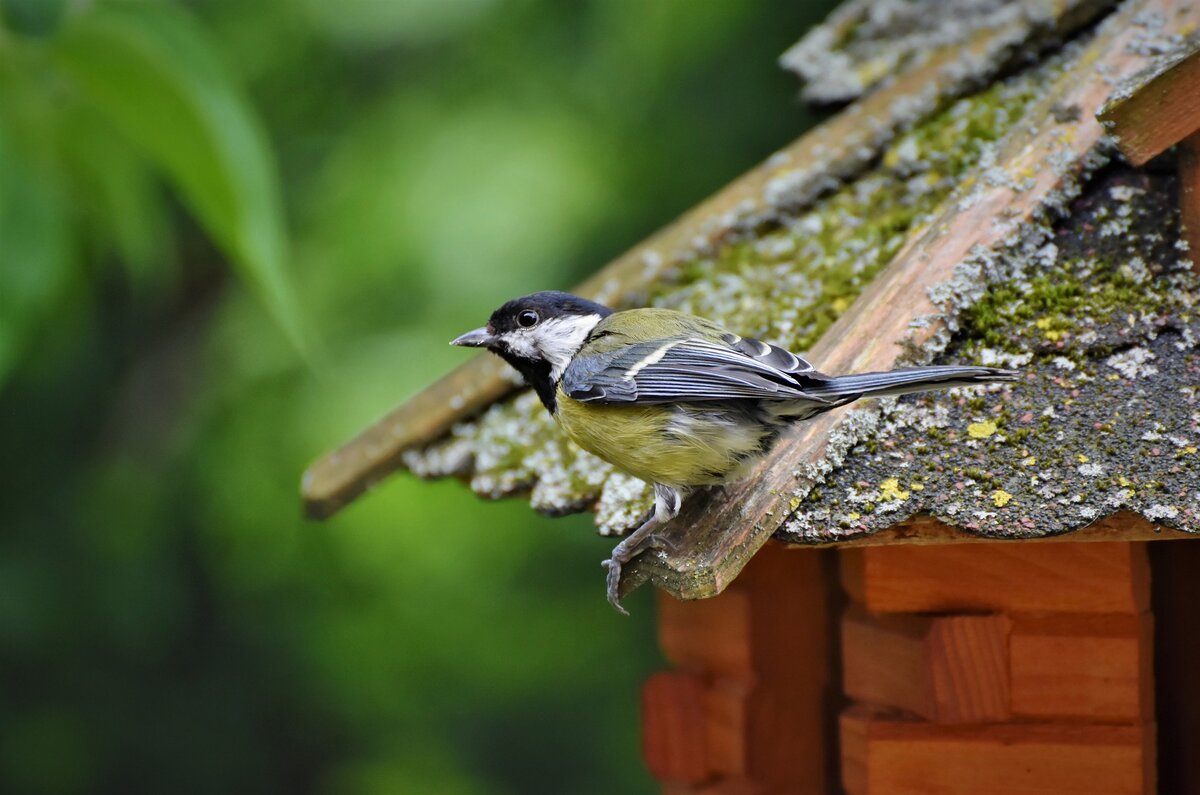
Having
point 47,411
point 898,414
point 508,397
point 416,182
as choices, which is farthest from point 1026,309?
point 47,411

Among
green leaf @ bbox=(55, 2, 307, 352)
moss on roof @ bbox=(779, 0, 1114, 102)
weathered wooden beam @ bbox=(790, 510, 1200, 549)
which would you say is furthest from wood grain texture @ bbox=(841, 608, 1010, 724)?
green leaf @ bbox=(55, 2, 307, 352)

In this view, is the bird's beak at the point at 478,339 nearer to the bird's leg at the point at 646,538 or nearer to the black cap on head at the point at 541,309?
the black cap on head at the point at 541,309

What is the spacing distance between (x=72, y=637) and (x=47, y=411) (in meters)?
0.84

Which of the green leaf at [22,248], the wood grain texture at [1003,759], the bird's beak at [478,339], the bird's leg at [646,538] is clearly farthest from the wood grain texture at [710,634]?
the green leaf at [22,248]

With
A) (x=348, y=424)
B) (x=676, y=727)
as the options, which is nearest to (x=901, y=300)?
(x=676, y=727)

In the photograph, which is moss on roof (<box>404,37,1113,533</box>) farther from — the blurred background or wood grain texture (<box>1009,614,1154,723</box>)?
the blurred background

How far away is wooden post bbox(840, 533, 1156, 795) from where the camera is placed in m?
1.77

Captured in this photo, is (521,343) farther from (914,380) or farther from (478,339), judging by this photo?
(914,380)

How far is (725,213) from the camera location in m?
2.32

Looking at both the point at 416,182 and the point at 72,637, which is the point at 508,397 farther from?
the point at 72,637

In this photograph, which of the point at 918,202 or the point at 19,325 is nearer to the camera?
the point at 918,202

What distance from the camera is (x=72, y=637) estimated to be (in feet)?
15.2

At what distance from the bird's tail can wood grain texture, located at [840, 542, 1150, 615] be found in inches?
14.0

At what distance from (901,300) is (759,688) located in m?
0.78
